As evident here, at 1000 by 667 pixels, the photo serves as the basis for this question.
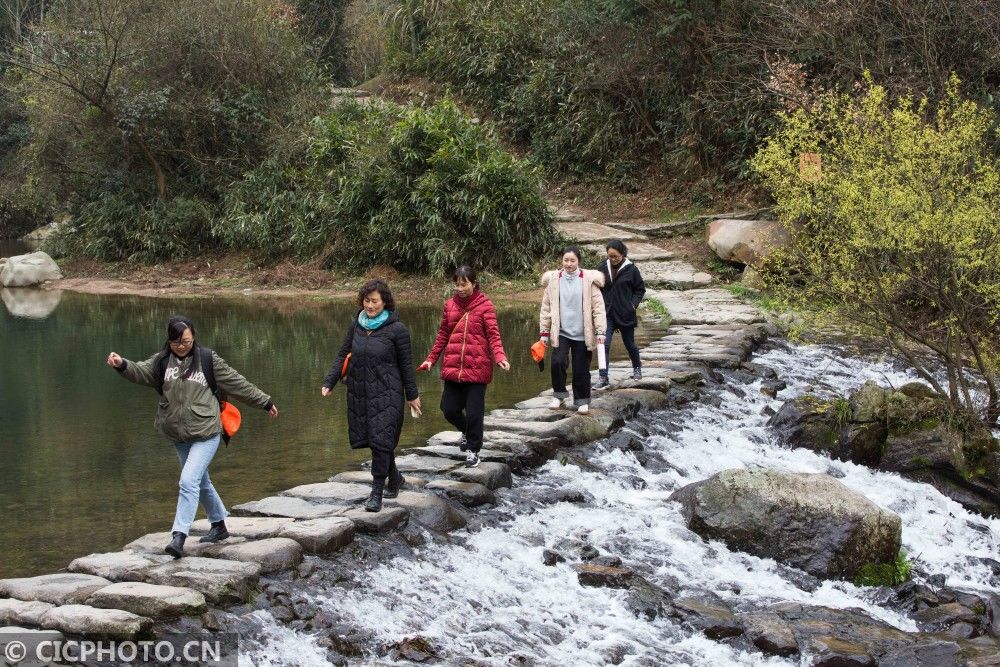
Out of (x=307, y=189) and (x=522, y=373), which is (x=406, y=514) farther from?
(x=307, y=189)

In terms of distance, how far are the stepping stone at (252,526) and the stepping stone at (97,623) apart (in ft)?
3.95

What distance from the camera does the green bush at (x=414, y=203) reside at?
1894 cm

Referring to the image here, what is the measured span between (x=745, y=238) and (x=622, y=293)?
7824 mm

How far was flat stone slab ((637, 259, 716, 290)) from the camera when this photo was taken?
17.5 meters

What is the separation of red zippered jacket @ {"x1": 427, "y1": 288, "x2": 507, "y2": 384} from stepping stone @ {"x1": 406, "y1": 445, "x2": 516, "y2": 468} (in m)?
0.77

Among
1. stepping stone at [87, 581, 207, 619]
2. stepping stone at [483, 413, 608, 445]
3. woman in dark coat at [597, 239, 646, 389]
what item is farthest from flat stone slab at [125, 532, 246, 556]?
woman in dark coat at [597, 239, 646, 389]

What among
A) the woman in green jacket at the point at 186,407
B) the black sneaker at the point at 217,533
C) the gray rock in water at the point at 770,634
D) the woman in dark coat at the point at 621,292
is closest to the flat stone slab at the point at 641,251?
the woman in dark coat at the point at 621,292

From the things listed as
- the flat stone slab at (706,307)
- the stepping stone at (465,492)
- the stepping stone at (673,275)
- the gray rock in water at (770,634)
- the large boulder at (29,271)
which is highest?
the large boulder at (29,271)

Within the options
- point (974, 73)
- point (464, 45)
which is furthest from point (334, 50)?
point (974, 73)

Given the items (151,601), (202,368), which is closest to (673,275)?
(202,368)

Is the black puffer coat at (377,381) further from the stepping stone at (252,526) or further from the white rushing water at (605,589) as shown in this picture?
the white rushing water at (605,589)

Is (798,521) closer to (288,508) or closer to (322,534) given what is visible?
(322,534)

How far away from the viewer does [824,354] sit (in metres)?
13.4

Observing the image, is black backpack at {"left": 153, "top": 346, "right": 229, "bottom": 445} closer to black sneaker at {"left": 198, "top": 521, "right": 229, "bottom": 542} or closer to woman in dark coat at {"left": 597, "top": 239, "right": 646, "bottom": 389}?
black sneaker at {"left": 198, "top": 521, "right": 229, "bottom": 542}
